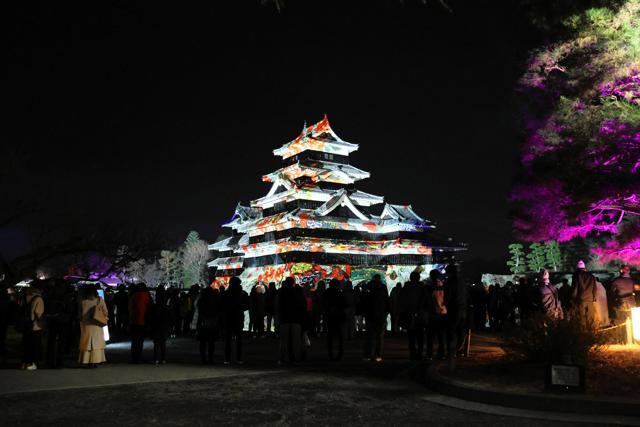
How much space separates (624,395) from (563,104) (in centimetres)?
1107

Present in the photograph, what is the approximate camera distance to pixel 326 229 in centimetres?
4269

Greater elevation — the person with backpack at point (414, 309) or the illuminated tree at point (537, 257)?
the illuminated tree at point (537, 257)

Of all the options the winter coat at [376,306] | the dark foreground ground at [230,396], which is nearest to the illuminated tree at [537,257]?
the winter coat at [376,306]

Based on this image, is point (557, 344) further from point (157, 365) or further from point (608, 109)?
point (608, 109)

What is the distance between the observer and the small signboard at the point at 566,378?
8008mm

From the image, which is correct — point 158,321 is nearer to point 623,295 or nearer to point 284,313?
point 284,313

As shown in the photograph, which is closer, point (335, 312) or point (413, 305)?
point (413, 305)

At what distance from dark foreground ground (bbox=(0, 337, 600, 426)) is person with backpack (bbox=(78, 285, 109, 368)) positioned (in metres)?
0.40

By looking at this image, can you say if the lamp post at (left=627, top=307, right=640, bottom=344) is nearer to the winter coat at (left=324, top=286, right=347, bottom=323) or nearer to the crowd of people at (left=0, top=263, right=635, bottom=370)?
the crowd of people at (left=0, top=263, right=635, bottom=370)

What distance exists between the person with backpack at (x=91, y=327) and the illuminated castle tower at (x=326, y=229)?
1113 inches

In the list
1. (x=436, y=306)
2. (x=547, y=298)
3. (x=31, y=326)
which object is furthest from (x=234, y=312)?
(x=547, y=298)

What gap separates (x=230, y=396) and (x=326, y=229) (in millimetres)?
34078

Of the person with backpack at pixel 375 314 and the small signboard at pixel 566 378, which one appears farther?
the person with backpack at pixel 375 314

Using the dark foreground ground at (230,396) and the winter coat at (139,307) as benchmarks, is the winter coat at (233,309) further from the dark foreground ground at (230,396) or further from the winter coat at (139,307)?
the winter coat at (139,307)
